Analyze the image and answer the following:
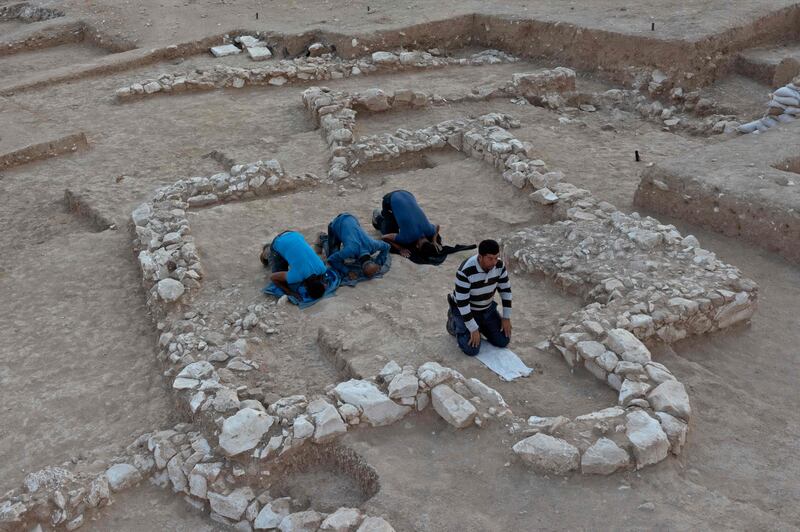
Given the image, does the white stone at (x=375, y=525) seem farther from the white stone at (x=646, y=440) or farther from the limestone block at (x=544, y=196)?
the limestone block at (x=544, y=196)

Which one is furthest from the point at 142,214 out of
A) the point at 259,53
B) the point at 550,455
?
the point at 259,53

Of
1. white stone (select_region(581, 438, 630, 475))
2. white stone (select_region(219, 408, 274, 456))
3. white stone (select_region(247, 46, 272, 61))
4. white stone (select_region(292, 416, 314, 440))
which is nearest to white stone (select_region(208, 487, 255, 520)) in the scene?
white stone (select_region(219, 408, 274, 456))

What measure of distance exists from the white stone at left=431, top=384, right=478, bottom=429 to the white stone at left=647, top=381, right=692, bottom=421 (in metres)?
1.21

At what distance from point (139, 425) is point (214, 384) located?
0.72 m

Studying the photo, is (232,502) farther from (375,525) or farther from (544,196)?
(544,196)

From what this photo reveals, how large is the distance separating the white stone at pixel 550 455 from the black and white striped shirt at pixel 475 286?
1191 millimetres

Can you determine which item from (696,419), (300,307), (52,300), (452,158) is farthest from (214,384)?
(452,158)

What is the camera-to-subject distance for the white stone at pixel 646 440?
4711 millimetres

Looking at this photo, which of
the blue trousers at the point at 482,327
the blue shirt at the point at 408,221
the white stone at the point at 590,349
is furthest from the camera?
the blue shirt at the point at 408,221

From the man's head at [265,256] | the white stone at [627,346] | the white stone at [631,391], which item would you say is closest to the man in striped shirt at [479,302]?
the white stone at [627,346]

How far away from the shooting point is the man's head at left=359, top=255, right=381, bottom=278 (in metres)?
7.15

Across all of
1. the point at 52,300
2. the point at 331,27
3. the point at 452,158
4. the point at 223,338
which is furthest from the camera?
the point at 331,27

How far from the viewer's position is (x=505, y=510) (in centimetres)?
450

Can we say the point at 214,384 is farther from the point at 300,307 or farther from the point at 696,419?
the point at 696,419
